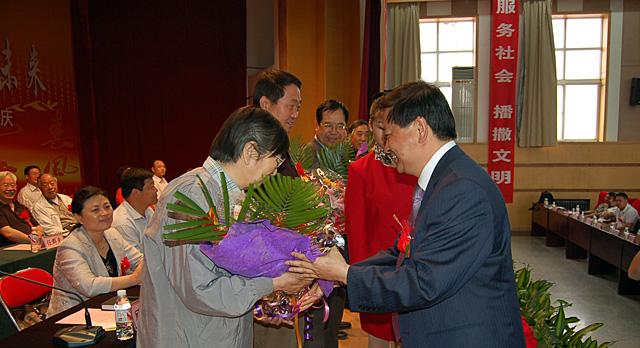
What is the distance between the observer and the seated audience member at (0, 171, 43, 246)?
172 inches

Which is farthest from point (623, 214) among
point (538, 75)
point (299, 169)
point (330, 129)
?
point (299, 169)

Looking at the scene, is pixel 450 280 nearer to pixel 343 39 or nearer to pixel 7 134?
pixel 343 39

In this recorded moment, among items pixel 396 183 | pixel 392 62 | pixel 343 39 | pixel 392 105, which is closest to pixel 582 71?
pixel 392 62

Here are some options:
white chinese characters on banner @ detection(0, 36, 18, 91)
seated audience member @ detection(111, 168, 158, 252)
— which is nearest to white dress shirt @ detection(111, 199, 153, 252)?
seated audience member @ detection(111, 168, 158, 252)

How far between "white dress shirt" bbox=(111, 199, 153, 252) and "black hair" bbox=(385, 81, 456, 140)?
2247 mm

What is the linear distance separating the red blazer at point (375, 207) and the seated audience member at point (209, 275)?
34.8 inches

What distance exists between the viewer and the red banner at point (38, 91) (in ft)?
22.5

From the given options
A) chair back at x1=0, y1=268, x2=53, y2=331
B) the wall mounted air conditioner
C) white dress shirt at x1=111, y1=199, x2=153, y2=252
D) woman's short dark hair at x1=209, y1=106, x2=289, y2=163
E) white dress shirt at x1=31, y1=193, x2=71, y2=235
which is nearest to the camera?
woman's short dark hair at x1=209, y1=106, x2=289, y2=163

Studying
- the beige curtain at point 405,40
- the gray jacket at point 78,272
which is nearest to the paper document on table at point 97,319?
the gray jacket at point 78,272

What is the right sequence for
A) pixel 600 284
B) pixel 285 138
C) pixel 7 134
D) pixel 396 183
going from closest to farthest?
pixel 285 138, pixel 396 183, pixel 600 284, pixel 7 134

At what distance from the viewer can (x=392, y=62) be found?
8.19 metres

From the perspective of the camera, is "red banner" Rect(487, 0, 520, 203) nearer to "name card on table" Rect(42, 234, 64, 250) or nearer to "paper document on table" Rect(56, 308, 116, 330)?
"name card on table" Rect(42, 234, 64, 250)

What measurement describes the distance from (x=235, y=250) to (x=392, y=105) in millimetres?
575

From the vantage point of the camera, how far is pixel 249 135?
129cm
